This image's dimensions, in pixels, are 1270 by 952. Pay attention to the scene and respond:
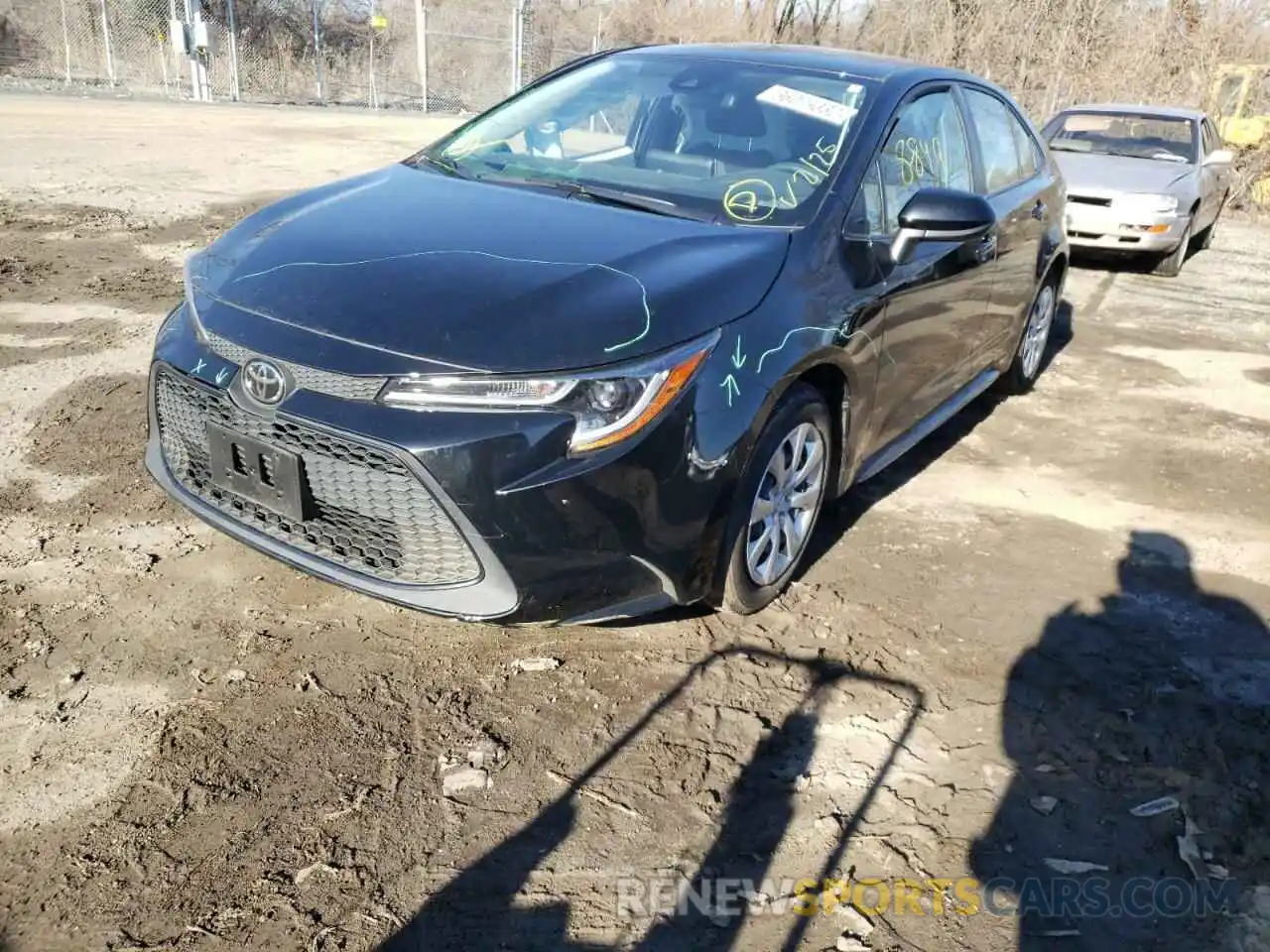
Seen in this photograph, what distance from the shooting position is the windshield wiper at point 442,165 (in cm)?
376

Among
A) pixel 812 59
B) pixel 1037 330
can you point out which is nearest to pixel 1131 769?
pixel 812 59

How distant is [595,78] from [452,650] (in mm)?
2450

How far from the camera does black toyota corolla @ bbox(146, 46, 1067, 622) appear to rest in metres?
2.55

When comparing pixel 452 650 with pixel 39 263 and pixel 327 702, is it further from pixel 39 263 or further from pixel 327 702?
pixel 39 263

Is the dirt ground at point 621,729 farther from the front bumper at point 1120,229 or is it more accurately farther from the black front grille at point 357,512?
the front bumper at point 1120,229

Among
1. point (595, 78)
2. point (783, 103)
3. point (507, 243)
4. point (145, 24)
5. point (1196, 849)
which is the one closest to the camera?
point (1196, 849)

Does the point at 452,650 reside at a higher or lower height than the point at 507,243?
lower

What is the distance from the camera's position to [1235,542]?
14.0ft

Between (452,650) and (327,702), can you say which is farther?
(452,650)

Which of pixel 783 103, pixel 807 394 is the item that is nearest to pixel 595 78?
pixel 783 103

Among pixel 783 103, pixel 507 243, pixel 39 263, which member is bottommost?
pixel 39 263

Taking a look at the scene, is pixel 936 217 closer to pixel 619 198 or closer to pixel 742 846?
pixel 619 198

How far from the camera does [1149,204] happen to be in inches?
369

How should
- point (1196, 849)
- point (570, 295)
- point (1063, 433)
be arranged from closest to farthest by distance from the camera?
point (1196, 849) < point (570, 295) < point (1063, 433)
